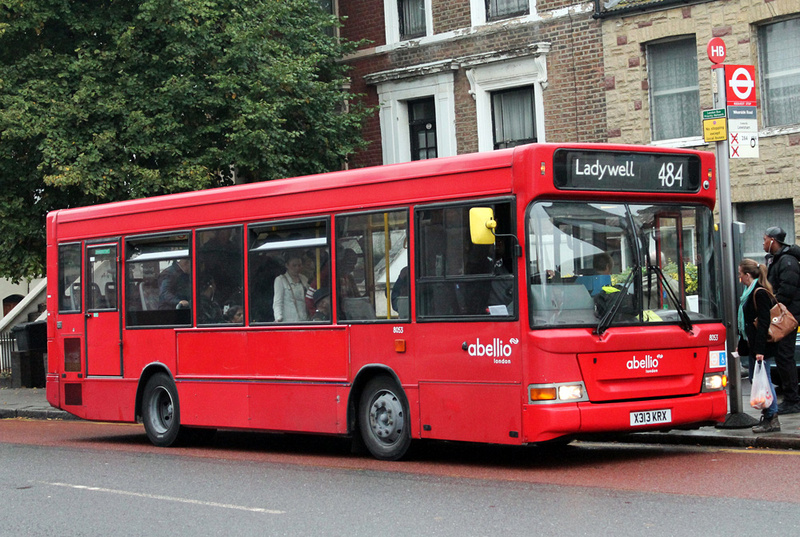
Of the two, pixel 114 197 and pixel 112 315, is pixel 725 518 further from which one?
pixel 114 197

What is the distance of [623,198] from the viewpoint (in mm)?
10883

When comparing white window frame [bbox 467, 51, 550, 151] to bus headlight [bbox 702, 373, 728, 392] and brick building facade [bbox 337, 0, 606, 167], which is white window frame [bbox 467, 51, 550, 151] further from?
bus headlight [bbox 702, 373, 728, 392]

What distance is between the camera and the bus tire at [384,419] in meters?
11.6

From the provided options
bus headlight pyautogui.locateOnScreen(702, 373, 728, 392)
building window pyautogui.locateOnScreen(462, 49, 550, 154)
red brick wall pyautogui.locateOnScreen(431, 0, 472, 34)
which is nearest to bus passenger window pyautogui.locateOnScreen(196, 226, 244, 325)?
bus headlight pyautogui.locateOnScreen(702, 373, 728, 392)

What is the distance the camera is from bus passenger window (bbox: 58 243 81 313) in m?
15.9

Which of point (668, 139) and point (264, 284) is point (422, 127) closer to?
point (668, 139)

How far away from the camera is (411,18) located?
2577 cm

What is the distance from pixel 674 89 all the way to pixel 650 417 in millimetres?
12153

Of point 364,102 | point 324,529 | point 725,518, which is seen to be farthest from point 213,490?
point 364,102

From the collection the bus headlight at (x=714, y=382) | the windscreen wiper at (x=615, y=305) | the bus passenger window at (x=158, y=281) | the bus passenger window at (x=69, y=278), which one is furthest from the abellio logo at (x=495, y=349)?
the bus passenger window at (x=69, y=278)

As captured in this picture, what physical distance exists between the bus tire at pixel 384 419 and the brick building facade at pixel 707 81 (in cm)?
1073

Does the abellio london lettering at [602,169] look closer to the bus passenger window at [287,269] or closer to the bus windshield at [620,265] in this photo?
the bus windshield at [620,265]

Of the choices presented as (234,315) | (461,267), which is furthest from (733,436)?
(234,315)

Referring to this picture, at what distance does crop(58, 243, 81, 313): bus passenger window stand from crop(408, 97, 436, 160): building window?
10.9 meters
